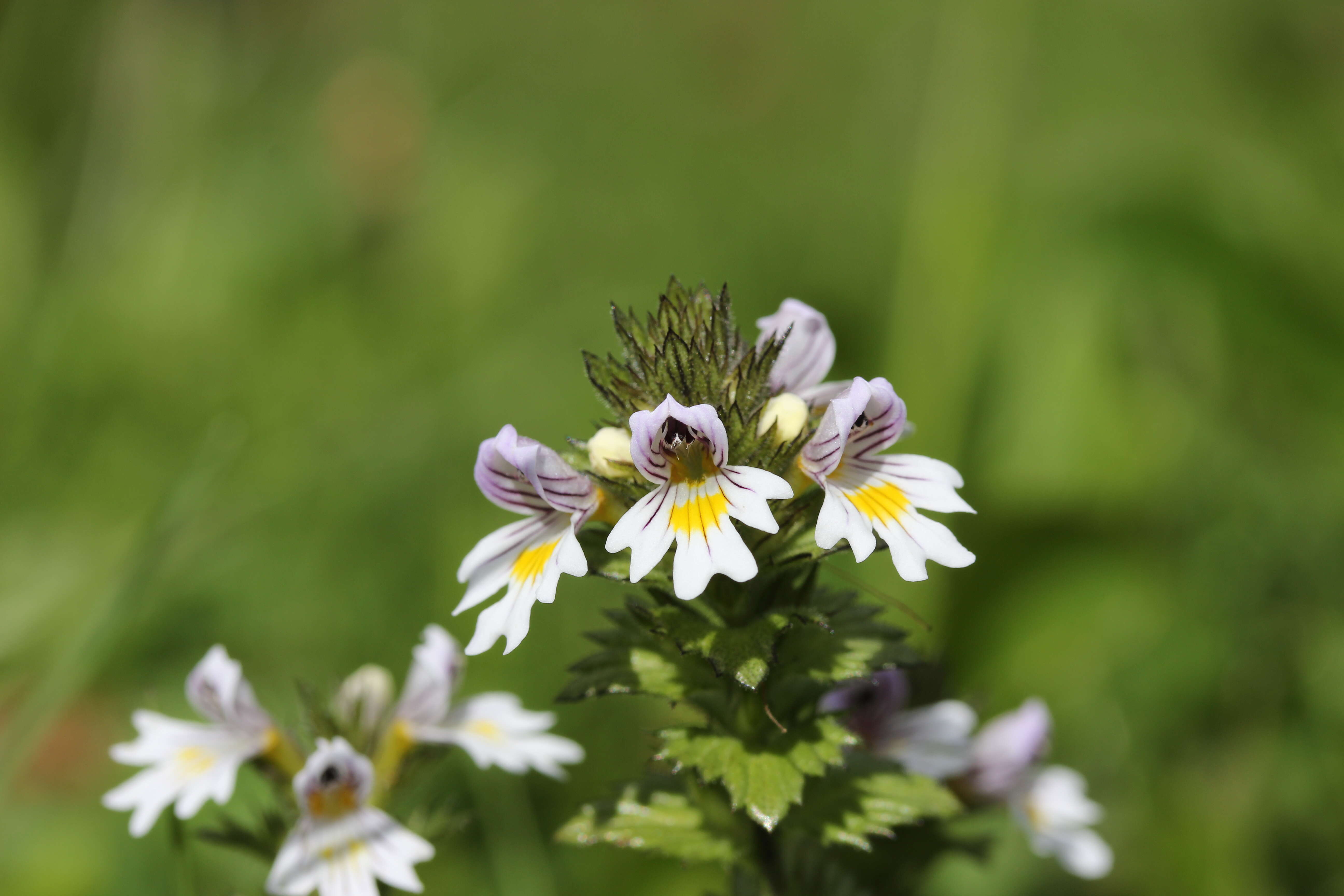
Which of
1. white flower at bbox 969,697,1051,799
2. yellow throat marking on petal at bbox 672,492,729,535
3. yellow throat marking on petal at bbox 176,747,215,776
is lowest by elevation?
yellow throat marking on petal at bbox 176,747,215,776

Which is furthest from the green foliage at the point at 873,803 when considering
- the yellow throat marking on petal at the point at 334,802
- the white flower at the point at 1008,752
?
the yellow throat marking on petal at the point at 334,802

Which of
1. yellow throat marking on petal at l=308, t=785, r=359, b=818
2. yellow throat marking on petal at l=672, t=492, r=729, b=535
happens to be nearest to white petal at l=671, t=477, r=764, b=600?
yellow throat marking on petal at l=672, t=492, r=729, b=535

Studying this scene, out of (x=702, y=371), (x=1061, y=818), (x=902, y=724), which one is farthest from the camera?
(x=1061, y=818)

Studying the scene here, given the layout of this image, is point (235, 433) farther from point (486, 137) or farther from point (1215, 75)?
point (1215, 75)

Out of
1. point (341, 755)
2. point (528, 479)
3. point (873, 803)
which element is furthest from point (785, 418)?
point (341, 755)

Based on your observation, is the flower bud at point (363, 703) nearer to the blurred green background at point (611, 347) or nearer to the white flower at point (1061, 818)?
the blurred green background at point (611, 347)

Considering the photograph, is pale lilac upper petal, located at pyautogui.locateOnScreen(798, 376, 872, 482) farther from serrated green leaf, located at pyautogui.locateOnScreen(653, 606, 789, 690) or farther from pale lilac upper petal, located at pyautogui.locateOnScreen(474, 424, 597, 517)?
pale lilac upper petal, located at pyautogui.locateOnScreen(474, 424, 597, 517)

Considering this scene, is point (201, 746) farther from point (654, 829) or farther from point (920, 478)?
point (920, 478)
